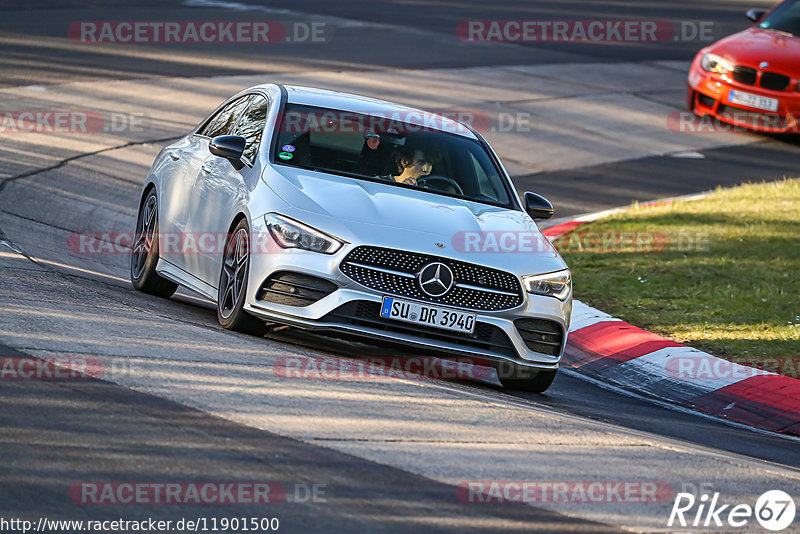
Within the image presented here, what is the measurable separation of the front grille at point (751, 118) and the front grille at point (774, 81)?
47cm

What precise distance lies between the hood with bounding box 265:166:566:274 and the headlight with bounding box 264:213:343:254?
0.16 ft

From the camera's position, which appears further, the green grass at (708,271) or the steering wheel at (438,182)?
the green grass at (708,271)

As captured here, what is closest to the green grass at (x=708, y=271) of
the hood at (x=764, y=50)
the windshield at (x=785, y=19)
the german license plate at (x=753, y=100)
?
A: the german license plate at (x=753, y=100)

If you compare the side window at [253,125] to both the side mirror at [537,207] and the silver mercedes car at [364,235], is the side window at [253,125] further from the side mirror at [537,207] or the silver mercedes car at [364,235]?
the side mirror at [537,207]

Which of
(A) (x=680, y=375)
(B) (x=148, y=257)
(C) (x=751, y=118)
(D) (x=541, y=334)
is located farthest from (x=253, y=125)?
(C) (x=751, y=118)

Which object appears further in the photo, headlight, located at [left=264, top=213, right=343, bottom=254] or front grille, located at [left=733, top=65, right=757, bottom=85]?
front grille, located at [left=733, top=65, right=757, bottom=85]

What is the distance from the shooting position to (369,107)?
360 inches

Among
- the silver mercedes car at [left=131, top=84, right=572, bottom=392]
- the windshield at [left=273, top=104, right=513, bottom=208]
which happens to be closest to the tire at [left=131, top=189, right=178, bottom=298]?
the silver mercedes car at [left=131, top=84, right=572, bottom=392]

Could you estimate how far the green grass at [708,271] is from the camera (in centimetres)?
1023

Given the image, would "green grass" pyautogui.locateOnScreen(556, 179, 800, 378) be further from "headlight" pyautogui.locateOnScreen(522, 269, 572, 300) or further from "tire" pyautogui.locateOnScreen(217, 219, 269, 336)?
"tire" pyautogui.locateOnScreen(217, 219, 269, 336)

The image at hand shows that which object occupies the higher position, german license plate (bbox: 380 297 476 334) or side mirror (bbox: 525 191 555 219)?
side mirror (bbox: 525 191 555 219)

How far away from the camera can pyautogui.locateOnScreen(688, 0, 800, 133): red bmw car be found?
18.5 meters

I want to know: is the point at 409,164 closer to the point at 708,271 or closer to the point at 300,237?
the point at 300,237

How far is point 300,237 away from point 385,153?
143 centimetres
